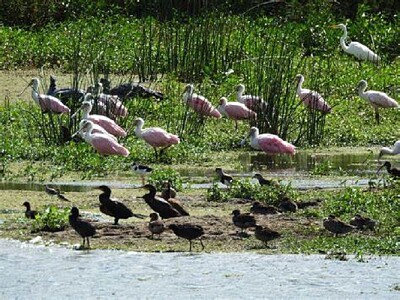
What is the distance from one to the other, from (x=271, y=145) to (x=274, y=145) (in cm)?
4

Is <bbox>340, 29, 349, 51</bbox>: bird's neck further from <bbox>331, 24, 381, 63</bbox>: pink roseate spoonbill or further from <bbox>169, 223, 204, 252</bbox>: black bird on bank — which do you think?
<bbox>169, 223, 204, 252</bbox>: black bird on bank

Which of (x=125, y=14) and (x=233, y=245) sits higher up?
(x=125, y=14)

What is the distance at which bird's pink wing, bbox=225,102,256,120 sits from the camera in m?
17.8

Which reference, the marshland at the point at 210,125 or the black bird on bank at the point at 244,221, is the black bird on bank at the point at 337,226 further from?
the black bird on bank at the point at 244,221

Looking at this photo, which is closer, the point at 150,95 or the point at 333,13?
the point at 150,95

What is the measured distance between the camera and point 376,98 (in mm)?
19109

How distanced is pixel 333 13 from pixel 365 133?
9329 mm

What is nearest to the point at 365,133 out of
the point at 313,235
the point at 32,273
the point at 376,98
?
the point at 376,98

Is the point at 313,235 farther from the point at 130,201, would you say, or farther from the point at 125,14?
the point at 125,14

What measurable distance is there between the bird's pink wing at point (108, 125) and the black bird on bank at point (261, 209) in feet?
16.3

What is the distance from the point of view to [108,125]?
16.3 meters

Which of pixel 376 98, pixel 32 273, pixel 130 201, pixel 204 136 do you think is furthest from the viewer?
pixel 376 98

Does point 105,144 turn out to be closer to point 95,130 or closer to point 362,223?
point 95,130

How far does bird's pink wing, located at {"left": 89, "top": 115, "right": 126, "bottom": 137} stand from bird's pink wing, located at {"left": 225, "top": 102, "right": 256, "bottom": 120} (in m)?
2.05
